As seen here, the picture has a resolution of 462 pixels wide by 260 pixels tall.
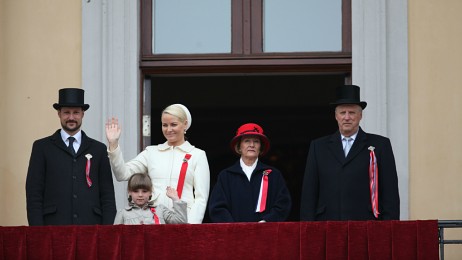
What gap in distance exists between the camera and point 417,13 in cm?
1097

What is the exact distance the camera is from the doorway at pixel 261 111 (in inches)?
596

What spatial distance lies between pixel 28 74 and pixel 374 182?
349 centimetres

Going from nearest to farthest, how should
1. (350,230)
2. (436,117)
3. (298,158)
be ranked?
(350,230)
(436,117)
(298,158)

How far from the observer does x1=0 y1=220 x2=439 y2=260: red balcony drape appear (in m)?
8.98

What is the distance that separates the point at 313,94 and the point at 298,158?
2.68 feet

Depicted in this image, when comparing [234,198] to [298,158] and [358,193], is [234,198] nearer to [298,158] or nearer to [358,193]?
[358,193]

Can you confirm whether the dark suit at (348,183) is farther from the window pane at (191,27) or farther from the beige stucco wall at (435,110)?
the window pane at (191,27)

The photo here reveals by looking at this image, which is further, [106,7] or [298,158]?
[298,158]

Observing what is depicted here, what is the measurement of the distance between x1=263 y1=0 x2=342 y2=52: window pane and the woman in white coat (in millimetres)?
1909

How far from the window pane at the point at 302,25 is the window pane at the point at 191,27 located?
38 centimetres

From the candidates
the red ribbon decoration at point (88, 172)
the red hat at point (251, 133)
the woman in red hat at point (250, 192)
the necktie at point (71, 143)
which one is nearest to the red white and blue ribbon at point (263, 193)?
the woman in red hat at point (250, 192)

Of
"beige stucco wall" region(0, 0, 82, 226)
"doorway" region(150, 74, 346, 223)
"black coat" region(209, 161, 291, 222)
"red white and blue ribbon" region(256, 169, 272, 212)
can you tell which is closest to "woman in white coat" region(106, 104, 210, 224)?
"black coat" region(209, 161, 291, 222)

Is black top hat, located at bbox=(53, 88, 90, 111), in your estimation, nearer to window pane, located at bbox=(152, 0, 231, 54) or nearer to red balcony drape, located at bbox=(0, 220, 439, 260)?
red balcony drape, located at bbox=(0, 220, 439, 260)

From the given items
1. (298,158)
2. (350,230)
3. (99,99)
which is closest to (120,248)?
(350,230)
